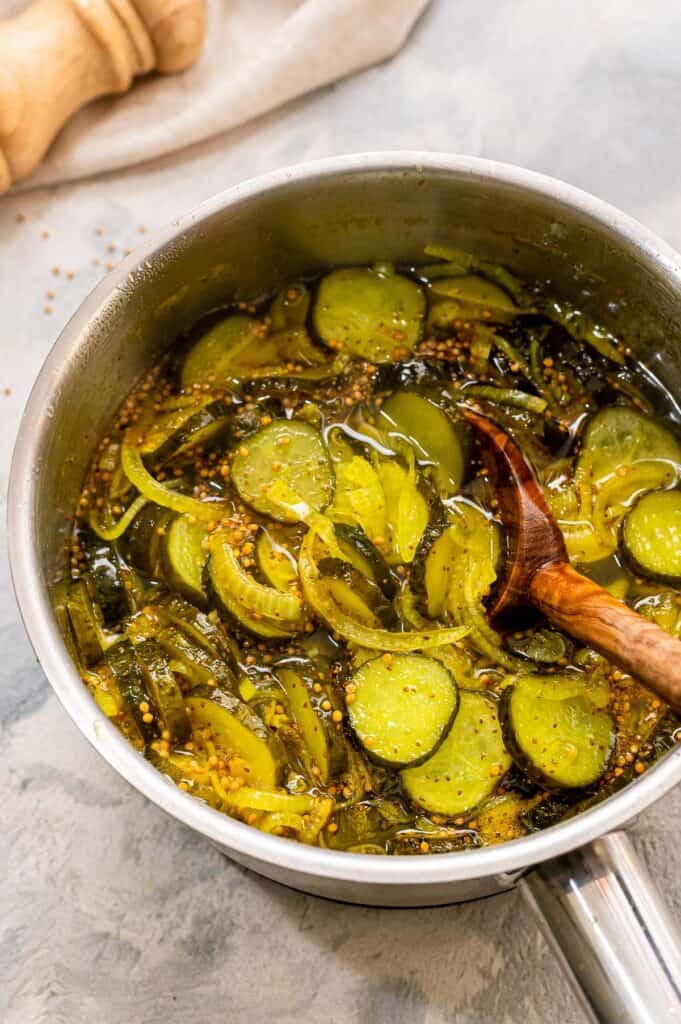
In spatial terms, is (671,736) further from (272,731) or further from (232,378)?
(232,378)

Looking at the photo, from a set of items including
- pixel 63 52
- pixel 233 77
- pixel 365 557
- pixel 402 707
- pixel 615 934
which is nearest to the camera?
pixel 615 934

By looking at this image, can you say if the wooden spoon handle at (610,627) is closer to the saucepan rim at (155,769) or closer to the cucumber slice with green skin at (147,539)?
the saucepan rim at (155,769)

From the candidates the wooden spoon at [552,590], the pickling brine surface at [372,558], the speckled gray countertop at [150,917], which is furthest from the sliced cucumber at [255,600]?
the speckled gray countertop at [150,917]

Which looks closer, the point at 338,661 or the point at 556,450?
the point at 338,661

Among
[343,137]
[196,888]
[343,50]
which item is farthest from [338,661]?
[343,50]

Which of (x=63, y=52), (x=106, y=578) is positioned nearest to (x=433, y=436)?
(x=106, y=578)

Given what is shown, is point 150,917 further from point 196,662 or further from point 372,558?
point 372,558

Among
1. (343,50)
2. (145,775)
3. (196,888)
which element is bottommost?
(196,888)
